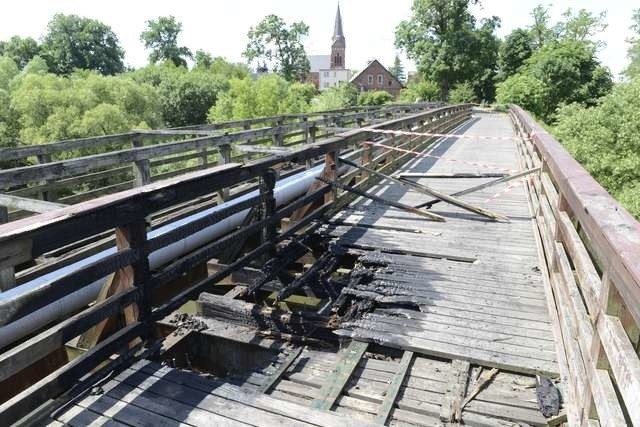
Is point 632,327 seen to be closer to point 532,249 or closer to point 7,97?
point 532,249

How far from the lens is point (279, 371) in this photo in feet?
10.3

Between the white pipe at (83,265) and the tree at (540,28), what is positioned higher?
the tree at (540,28)

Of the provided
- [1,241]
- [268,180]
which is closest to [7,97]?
[268,180]

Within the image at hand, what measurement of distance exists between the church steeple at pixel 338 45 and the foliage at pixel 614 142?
8850 cm

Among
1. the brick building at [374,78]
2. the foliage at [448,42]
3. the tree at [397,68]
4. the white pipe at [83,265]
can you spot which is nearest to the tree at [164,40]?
the brick building at [374,78]

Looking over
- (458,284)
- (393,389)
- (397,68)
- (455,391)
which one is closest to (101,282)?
(393,389)

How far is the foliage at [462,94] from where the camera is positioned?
53438 millimetres

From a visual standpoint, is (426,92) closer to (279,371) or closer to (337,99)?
(337,99)

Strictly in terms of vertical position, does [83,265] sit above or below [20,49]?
below

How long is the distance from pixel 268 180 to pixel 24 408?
259 centimetres

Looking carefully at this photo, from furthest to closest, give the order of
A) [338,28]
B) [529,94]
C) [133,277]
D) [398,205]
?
[338,28]
[529,94]
[398,205]
[133,277]

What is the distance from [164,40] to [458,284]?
83.1 metres

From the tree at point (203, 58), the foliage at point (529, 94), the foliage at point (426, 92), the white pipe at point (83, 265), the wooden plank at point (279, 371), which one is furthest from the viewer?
the tree at point (203, 58)

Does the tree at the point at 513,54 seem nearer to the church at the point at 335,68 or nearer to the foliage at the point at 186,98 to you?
the foliage at the point at 186,98
